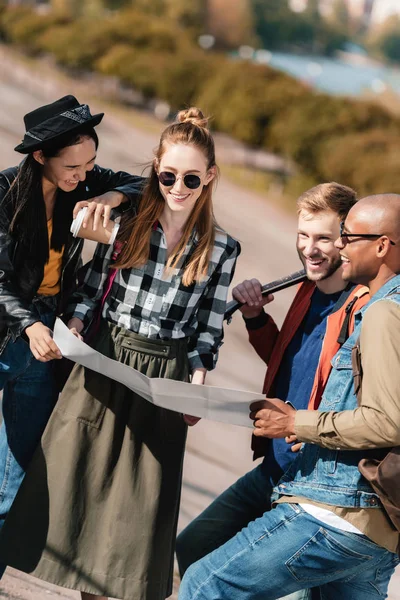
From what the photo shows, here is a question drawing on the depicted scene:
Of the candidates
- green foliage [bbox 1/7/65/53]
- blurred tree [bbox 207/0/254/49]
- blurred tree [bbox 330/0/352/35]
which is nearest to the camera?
green foliage [bbox 1/7/65/53]

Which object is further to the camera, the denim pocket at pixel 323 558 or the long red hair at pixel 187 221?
the long red hair at pixel 187 221

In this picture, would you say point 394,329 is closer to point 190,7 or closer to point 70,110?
point 70,110

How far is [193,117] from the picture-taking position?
10.5 feet

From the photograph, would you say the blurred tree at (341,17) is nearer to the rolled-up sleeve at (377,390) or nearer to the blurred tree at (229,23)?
the blurred tree at (229,23)

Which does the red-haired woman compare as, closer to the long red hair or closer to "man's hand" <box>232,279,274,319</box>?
the long red hair

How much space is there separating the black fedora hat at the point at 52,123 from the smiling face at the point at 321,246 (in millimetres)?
860

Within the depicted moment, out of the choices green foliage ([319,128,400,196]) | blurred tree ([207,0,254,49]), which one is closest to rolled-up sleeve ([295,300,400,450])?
green foliage ([319,128,400,196])

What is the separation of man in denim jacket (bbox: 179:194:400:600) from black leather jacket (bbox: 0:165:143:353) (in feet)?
2.83

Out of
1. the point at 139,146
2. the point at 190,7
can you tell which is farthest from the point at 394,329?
the point at 190,7

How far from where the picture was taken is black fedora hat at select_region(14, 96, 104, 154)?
307 centimetres

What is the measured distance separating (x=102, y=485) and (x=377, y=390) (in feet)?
3.83

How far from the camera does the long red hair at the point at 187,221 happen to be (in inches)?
122

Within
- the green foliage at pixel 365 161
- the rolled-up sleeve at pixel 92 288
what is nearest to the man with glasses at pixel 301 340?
the rolled-up sleeve at pixel 92 288

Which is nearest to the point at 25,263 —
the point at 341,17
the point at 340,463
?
the point at 340,463
